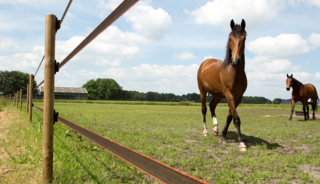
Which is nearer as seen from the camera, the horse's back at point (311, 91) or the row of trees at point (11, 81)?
the horse's back at point (311, 91)

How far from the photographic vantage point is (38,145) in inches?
158

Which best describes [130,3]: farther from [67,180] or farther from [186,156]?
[186,156]

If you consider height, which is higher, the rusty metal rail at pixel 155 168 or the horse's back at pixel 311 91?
the horse's back at pixel 311 91

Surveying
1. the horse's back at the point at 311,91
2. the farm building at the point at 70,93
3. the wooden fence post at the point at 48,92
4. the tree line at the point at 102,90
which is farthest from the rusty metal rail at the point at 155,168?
the farm building at the point at 70,93

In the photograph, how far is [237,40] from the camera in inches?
159

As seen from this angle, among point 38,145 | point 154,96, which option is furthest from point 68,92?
point 38,145

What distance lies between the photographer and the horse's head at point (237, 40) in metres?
3.96

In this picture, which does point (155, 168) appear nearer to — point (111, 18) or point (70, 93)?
point (111, 18)

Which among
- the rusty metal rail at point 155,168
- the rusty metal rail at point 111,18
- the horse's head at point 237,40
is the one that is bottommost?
the rusty metal rail at point 155,168

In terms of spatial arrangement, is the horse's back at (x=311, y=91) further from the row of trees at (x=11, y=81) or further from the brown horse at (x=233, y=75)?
the row of trees at (x=11, y=81)

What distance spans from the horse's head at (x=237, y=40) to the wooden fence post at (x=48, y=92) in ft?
10.4

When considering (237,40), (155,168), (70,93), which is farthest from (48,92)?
(70,93)

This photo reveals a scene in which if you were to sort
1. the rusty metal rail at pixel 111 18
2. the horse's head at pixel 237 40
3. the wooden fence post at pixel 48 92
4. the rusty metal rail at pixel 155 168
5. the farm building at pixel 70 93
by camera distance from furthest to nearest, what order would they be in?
the farm building at pixel 70 93
the horse's head at pixel 237 40
the wooden fence post at pixel 48 92
the rusty metal rail at pixel 111 18
the rusty metal rail at pixel 155 168

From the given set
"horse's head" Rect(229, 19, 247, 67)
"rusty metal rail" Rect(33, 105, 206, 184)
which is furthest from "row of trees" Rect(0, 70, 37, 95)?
"rusty metal rail" Rect(33, 105, 206, 184)
